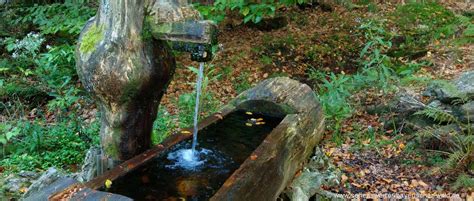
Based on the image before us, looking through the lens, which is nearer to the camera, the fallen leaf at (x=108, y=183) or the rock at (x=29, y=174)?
the fallen leaf at (x=108, y=183)

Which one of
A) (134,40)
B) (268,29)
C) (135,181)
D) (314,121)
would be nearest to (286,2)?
(314,121)

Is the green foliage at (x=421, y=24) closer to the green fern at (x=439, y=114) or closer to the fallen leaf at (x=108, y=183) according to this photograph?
the green fern at (x=439, y=114)

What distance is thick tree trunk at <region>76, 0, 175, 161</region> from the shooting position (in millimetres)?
2984

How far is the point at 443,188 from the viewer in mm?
3873

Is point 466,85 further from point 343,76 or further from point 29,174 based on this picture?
point 29,174

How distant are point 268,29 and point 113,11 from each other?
7.34m

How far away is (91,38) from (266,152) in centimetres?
176

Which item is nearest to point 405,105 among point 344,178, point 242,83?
point 344,178

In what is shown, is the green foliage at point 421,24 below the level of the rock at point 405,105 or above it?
above

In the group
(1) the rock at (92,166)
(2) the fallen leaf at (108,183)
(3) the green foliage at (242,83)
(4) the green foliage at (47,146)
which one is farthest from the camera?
(3) the green foliage at (242,83)

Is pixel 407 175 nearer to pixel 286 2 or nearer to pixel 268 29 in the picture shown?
pixel 286 2

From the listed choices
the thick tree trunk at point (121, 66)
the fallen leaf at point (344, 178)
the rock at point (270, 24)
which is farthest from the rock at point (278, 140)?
the rock at point (270, 24)

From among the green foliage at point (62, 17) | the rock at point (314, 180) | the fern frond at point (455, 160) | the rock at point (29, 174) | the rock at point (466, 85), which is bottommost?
the rock at point (29, 174)

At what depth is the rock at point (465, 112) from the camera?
176 inches
